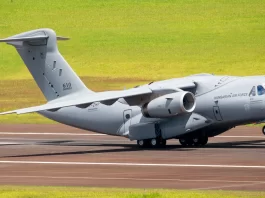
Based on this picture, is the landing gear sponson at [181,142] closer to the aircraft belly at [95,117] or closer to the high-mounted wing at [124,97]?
the aircraft belly at [95,117]

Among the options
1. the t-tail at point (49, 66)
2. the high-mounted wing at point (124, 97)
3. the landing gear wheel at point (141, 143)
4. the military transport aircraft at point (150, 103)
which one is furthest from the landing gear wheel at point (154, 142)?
the t-tail at point (49, 66)

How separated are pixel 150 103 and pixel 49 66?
5698mm

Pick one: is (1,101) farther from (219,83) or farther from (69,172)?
(69,172)

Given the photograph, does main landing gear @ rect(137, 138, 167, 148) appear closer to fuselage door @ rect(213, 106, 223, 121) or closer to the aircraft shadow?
the aircraft shadow

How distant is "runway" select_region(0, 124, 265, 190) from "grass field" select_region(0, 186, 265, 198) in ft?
3.89

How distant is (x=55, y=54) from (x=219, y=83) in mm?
7608

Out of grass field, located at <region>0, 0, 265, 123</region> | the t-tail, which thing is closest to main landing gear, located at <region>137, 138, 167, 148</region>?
the t-tail

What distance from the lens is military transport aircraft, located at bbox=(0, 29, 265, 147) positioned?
3969 centimetres

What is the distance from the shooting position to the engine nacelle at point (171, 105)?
39.6 metres

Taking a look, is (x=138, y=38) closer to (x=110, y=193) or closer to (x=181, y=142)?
(x=181, y=142)

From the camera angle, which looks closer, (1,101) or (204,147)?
(204,147)

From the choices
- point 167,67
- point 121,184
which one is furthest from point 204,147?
point 167,67

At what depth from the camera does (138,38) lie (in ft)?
326

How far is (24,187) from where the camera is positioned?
28547 millimetres
